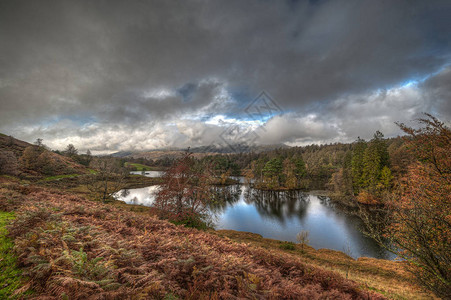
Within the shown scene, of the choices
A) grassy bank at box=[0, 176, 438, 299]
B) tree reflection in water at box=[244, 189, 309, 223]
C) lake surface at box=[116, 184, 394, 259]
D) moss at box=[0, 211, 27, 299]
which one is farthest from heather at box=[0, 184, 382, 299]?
tree reflection in water at box=[244, 189, 309, 223]

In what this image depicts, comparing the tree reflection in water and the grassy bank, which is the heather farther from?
the tree reflection in water

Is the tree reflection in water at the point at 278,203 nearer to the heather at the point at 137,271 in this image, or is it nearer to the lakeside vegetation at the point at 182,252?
the lakeside vegetation at the point at 182,252

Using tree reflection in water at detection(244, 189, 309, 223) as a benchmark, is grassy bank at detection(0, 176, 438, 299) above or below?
above

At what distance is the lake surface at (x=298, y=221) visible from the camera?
24.5m

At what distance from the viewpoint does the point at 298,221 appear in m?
32.9

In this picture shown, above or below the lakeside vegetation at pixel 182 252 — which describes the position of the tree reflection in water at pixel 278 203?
below

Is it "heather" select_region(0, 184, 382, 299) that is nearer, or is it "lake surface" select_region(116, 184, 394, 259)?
"heather" select_region(0, 184, 382, 299)

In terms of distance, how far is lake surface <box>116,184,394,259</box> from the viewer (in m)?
24.5

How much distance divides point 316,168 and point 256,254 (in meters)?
90.8

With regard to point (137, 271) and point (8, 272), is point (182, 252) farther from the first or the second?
point (8, 272)

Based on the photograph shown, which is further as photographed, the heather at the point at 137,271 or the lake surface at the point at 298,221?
the lake surface at the point at 298,221

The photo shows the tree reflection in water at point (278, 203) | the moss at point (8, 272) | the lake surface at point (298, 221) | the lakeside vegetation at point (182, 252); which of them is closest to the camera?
the moss at point (8, 272)

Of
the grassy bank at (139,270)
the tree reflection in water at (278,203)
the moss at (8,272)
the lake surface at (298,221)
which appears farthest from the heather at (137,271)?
the tree reflection in water at (278,203)

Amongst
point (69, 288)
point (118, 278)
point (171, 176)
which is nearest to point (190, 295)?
point (118, 278)
